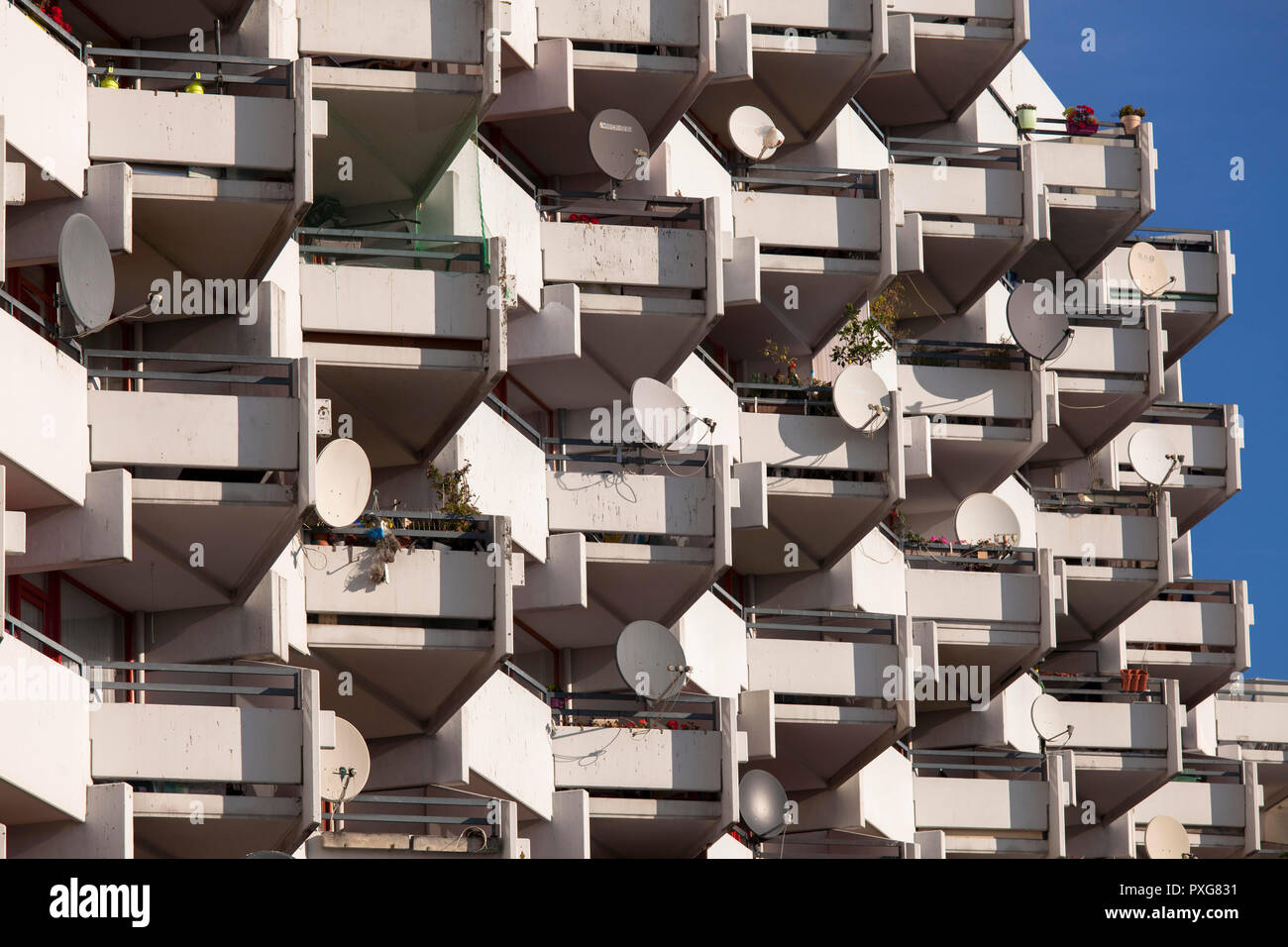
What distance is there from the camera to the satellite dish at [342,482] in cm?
2917

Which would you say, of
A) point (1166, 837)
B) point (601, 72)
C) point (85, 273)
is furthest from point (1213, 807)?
point (85, 273)

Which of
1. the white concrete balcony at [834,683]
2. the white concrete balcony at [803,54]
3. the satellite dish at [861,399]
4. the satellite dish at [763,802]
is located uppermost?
the white concrete balcony at [803,54]

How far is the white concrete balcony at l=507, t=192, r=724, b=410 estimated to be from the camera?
118 ft

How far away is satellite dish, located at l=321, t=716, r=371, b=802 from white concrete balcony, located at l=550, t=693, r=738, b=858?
187 inches

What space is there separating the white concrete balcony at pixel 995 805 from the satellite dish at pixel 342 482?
14.7 m

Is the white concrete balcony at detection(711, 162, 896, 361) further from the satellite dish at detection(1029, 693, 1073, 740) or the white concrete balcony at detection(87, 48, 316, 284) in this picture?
the white concrete balcony at detection(87, 48, 316, 284)

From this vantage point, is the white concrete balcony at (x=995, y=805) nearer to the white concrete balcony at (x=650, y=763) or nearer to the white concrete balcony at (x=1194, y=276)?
the white concrete balcony at (x=650, y=763)

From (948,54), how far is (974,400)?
233 inches

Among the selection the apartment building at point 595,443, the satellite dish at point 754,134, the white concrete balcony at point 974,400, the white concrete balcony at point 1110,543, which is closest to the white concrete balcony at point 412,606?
the apartment building at point 595,443

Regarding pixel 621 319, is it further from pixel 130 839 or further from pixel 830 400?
pixel 130 839

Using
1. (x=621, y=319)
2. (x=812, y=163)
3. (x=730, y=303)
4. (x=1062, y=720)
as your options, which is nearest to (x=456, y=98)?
(x=621, y=319)

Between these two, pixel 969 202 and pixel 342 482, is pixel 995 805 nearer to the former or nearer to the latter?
pixel 969 202
